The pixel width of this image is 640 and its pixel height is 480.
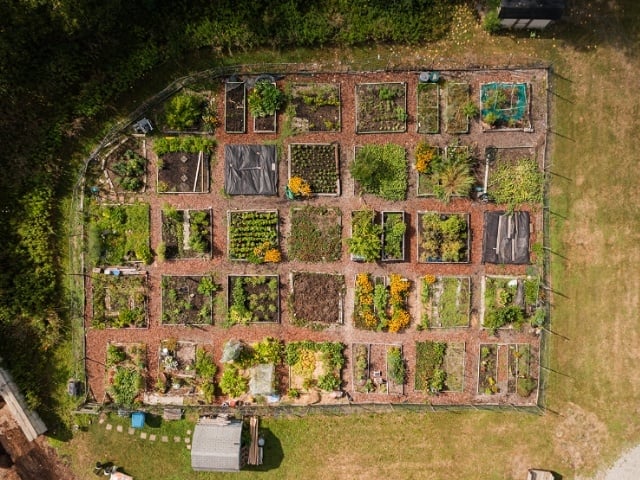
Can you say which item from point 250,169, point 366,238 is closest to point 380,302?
point 366,238

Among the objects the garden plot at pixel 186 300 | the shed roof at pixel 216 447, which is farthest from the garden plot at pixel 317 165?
the shed roof at pixel 216 447

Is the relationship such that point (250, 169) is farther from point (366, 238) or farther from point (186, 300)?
point (186, 300)

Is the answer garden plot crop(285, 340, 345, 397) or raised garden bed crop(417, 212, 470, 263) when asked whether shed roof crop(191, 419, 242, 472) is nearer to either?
garden plot crop(285, 340, 345, 397)

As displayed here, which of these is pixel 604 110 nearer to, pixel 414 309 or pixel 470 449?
pixel 414 309

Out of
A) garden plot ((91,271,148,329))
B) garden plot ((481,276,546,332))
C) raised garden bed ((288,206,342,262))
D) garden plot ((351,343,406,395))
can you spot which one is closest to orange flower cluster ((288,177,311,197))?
raised garden bed ((288,206,342,262))

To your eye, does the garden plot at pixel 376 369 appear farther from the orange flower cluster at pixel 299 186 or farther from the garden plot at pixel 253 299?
the orange flower cluster at pixel 299 186

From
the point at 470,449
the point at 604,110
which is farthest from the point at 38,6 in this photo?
the point at 470,449

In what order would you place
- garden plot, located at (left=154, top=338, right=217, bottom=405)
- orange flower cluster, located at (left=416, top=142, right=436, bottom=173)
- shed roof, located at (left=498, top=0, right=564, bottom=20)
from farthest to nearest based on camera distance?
garden plot, located at (left=154, top=338, right=217, bottom=405)
orange flower cluster, located at (left=416, top=142, right=436, bottom=173)
shed roof, located at (left=498, top=0, right=564, bottom=20)
